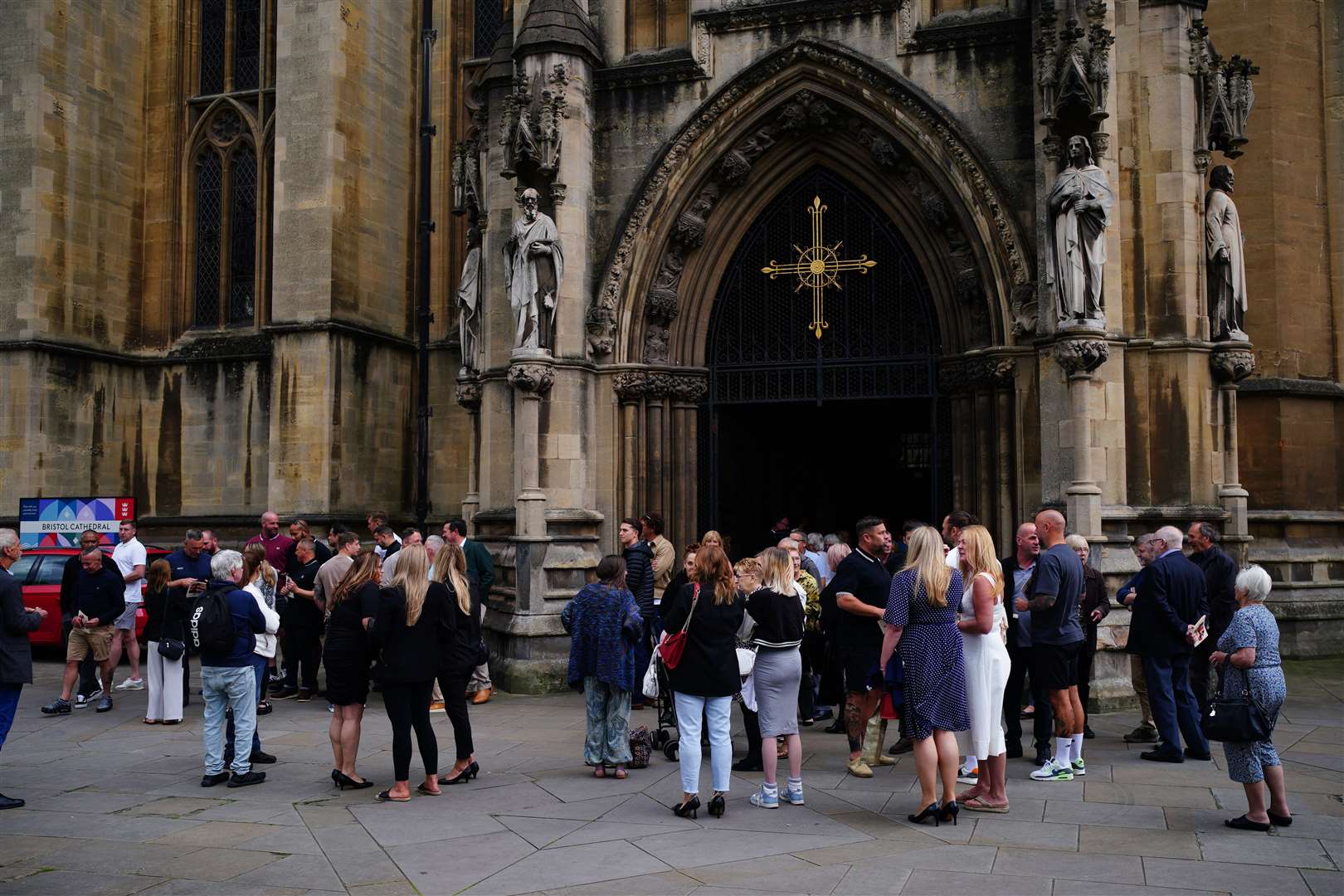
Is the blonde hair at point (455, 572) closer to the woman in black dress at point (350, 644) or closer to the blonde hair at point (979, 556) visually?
the woman in black dress at point (350, 644)

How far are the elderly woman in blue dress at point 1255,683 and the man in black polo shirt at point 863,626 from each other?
7.95 ft

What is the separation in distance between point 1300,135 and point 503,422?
1120 centimetres

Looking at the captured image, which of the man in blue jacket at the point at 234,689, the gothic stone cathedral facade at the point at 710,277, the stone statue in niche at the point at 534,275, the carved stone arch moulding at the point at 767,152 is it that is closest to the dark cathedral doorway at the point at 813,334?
the gothic stone cathedral facade at the point at 710,277

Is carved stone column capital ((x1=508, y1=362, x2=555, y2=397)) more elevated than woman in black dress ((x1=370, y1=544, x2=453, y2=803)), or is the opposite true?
carved stone column capital ((x1=508, y1=362, x2=555, y2=397))

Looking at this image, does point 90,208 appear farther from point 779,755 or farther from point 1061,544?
point 1061,544

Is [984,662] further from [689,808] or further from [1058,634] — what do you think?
[689,808]

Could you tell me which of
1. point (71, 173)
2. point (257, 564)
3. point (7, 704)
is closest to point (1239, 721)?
point (257, 564)

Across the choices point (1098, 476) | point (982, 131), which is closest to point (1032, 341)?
point (1098, 476)

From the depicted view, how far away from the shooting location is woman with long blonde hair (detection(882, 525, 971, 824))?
22.7 ft

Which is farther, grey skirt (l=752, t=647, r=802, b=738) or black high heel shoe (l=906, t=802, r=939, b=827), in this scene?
grey skirt (l=752, t=647, r=802, b=738)

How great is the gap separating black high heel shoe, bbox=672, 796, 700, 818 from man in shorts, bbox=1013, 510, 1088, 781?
99.6 inches

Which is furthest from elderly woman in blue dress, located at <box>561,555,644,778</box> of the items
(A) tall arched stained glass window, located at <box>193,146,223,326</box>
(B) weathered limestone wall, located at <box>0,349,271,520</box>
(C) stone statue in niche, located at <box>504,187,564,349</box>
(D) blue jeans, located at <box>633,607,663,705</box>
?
(A) tall arched stained glass window, located at <box>193,146,223,326</box>

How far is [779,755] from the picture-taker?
364 inches

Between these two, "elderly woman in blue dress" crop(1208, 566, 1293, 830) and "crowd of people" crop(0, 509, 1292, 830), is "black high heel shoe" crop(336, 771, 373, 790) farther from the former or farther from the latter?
"elderly woman in blue dress" crop(1208, 566, 1293, 830)
